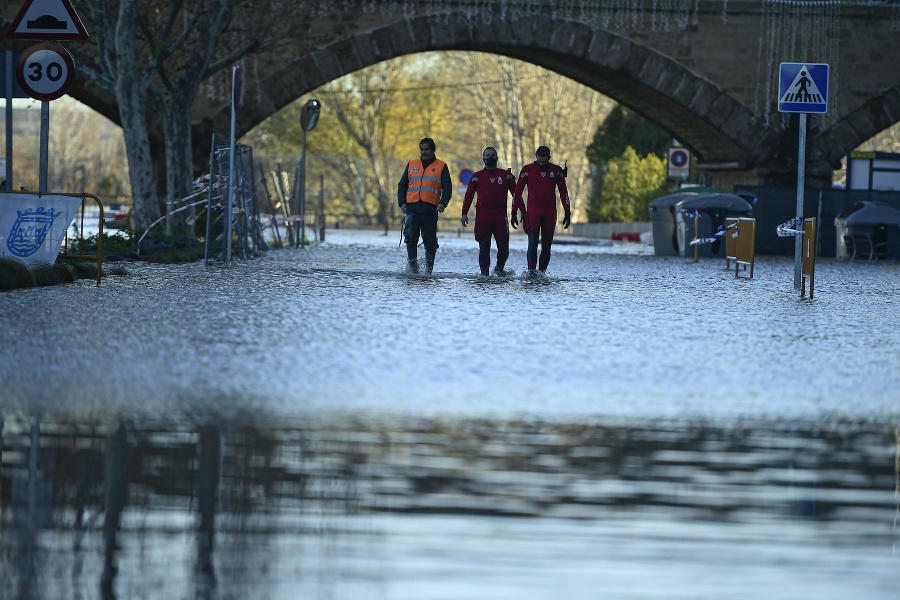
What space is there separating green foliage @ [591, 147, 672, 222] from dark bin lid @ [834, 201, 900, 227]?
66.0 ft

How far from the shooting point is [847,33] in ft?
140

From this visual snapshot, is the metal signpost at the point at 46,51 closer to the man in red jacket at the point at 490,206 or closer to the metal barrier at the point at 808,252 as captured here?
the man in red jacket at the point at 490,206

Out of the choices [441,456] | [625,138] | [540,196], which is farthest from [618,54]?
[441,456]

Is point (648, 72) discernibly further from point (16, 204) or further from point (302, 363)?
point (302, 363)

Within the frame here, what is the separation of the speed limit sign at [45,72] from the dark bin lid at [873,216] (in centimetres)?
2187

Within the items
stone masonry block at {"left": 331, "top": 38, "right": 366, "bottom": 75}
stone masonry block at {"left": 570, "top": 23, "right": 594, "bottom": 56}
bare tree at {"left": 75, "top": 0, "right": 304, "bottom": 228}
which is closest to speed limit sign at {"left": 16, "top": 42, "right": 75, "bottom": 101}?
bare tree at {"left": 75, "top": 0, "right": 304, "bottom": 228}

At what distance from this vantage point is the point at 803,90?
19.7 meters

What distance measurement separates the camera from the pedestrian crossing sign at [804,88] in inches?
774

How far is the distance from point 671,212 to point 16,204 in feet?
70.8

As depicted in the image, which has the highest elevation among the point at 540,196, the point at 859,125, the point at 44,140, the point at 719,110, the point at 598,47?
the point at 598,47

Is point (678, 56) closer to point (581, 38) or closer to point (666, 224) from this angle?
point (581, 38)

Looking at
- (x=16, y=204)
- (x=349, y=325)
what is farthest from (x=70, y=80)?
(x=349, y=325)

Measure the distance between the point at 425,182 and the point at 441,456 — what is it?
1525cm

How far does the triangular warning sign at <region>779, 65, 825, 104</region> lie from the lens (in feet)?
64.6
